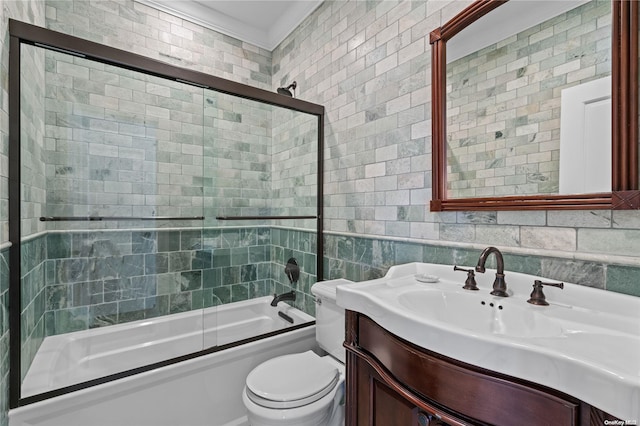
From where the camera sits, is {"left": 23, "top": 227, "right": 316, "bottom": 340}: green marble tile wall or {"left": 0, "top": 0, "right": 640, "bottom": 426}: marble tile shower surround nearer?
{"left": 0, "top": 0, "right": 640, "bottom": 426}: marble tile shower surround

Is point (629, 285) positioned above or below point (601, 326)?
above

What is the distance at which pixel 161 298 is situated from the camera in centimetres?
210

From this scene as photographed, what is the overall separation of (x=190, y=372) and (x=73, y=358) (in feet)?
2.08

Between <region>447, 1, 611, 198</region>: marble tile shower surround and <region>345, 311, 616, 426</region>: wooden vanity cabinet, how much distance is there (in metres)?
0.77

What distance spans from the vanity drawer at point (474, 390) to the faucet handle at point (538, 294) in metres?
0.46

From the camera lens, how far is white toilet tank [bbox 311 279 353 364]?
1688mm

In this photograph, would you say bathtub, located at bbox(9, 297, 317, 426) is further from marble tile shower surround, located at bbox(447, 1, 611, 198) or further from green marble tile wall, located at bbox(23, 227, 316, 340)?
marble tile shower surround, located at bbox(447, 1, 611, 198)

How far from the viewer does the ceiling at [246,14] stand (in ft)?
7.86

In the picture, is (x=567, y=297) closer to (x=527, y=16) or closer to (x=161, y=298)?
(x=527, y=16)

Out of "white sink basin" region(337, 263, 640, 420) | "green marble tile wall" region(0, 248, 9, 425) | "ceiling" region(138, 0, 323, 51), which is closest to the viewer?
"white sink basin" region(337, 263, 640, 420)

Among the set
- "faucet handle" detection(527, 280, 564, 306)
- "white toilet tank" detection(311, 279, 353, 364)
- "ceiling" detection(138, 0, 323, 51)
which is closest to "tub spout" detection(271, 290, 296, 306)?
"white toilet tank" detection(311, 279, 353, 364)

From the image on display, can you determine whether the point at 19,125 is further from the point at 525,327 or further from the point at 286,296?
the point at 525,327

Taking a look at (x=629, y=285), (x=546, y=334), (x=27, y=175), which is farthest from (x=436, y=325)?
(x=27, y=175)

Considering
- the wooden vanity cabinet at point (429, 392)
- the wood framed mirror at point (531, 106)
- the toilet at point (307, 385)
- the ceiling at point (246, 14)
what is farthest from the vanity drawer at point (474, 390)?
the ceiling at point (246, 14)
